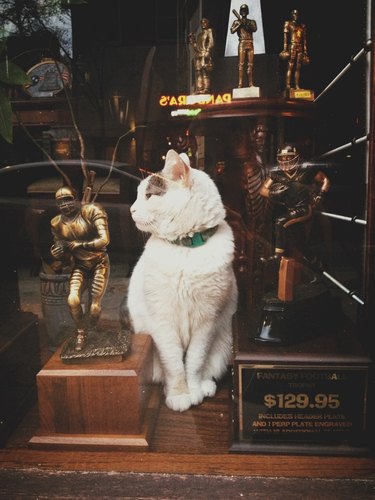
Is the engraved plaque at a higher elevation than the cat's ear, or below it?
below

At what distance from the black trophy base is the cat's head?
29 centimetres

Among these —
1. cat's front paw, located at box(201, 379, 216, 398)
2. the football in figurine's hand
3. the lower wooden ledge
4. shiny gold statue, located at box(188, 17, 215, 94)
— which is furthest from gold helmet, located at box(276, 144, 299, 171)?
the lower wooden ledge

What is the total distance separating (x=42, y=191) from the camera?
4.28ft

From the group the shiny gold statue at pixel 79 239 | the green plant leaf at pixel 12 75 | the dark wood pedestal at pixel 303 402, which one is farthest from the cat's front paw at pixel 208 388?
the green plant leaf at pixel 12 75

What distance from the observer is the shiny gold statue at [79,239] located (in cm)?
117

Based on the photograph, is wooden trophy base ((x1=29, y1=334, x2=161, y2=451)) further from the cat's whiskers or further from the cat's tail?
the cat's whiskers

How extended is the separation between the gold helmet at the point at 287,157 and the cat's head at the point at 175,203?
0.24 meters

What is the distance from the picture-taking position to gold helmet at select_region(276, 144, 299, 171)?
1.29m

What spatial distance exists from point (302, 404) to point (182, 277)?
442 millimetres

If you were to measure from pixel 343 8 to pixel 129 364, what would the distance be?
3.75ft

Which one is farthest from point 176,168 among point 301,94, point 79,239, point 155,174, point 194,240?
point 301,94

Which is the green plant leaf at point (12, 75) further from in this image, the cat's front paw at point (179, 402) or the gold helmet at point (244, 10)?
the cat's front paw at point (179, 402)

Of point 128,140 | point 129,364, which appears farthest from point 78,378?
point 128,140

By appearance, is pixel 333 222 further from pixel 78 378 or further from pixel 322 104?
pixel 78 378
